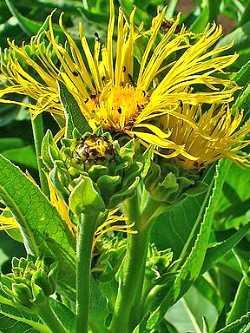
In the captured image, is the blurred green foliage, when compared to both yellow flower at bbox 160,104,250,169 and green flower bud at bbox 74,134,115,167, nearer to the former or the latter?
yellow flower at bbox 160,104,250,169

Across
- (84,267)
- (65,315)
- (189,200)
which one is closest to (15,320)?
(65,315)

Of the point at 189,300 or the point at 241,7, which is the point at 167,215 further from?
the point at 241,7

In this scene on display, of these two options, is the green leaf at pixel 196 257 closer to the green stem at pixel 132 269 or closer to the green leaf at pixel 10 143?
the green stem at pixel 132 269

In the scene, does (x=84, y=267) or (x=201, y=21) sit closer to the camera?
(x=84, y=267)

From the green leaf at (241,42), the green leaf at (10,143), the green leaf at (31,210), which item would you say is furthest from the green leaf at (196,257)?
the green leaf at (10,143)

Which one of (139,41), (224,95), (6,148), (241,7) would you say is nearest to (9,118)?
(6,148)

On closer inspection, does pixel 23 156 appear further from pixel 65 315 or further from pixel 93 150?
pixel 93 150

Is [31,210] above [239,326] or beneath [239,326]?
above
